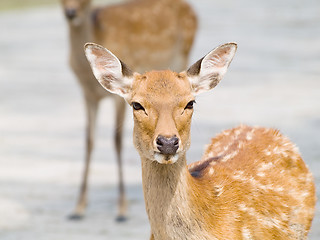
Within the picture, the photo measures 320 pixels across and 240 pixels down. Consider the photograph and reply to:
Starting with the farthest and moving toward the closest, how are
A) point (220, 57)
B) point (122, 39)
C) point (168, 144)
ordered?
point (122, 39)
point (220, 57)
point (168, 144)

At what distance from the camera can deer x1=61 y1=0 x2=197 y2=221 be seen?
28.3 ft

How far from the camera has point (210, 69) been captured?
488cm

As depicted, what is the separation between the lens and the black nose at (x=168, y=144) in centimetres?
423

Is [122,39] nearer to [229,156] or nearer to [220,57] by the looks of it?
[229,156]

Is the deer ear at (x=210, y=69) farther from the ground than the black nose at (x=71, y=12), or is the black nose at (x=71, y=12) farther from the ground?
the deer ear at (x=210, y=69)

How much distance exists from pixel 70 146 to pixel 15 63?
6.64 meters

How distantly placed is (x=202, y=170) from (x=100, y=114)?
309 inches

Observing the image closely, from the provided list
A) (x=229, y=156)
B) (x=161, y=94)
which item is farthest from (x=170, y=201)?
(x=229, y=156)

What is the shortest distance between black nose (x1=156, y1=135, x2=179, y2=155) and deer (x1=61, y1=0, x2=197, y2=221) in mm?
4046

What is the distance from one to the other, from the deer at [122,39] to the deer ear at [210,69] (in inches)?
138

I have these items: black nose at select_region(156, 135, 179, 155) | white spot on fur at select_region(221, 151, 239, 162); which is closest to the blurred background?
white spot on fur at select_region(221, 151, 239, 162)

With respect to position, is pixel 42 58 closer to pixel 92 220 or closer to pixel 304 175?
pixel 92 220

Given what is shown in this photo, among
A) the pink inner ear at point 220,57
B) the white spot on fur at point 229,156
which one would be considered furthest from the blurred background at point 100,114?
the pink inner ear at point 220,57

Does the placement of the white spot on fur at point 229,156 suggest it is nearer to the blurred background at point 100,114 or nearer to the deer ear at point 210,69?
the deer ear at point 210,69
